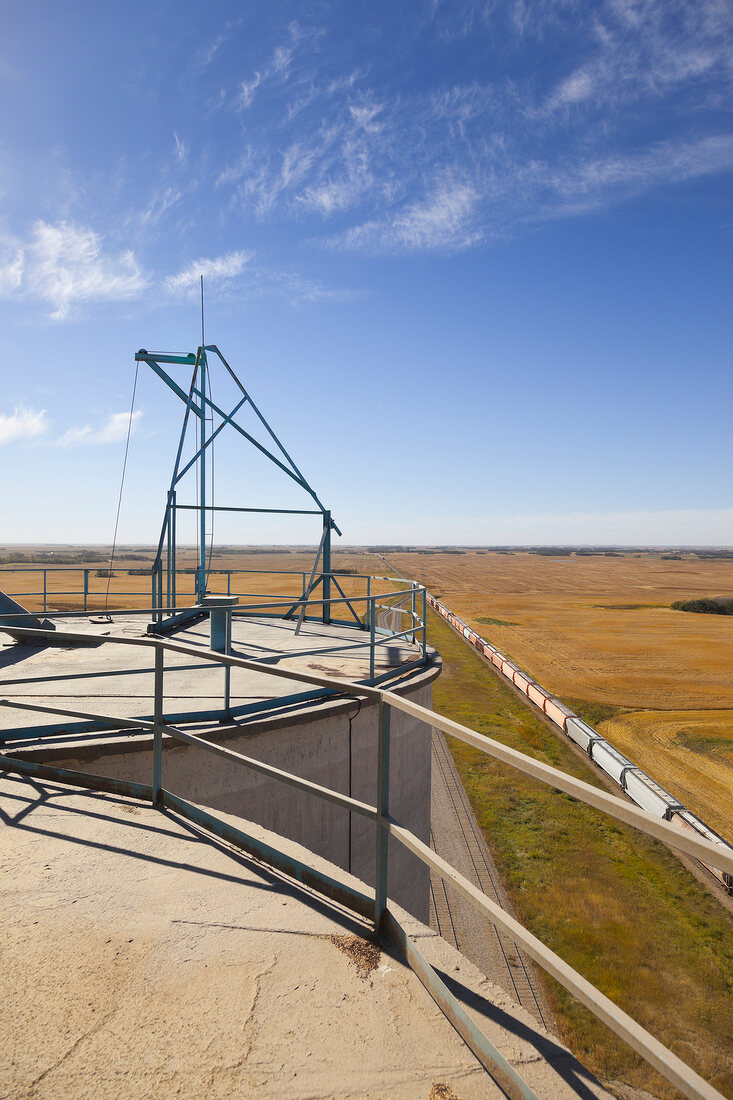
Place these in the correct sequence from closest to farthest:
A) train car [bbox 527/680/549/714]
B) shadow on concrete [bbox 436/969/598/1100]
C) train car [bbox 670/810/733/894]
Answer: shadow on concrete [bbox 436/969/598/1100] < train car [bbox 670/810/733/894] < train car [bbox 527/680/549/714]

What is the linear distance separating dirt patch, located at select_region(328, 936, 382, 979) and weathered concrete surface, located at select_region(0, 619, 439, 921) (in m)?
2.58

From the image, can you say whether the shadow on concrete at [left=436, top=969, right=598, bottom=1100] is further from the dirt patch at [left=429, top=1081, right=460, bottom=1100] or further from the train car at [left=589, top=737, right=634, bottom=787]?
the train car at [left=589, top=737, right=634, bottom=787]

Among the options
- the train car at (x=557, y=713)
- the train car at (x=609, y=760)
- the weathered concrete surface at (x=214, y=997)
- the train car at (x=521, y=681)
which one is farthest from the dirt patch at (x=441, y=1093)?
the train car at (x=521, y=681)

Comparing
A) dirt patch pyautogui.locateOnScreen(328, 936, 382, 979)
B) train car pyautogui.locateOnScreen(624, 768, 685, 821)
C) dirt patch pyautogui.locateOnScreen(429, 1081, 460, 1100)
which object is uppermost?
dirt patch pyautogui.locateOnScreen(429, 1081, 460, 1100)

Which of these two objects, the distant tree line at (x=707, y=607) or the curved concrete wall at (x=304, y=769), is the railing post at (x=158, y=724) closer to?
the curved concrete wall at (x=304, y=769)

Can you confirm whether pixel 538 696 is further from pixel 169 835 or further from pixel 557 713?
pixel 169 835

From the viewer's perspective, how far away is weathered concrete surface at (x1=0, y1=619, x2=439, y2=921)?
5445mm

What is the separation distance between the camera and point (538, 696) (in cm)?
3023

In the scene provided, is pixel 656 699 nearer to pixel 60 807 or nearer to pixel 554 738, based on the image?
pixel 554 738

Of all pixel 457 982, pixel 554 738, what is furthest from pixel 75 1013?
pixel 554 738

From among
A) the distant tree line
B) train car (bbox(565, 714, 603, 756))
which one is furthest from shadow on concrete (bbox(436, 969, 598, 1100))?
the distant tree line

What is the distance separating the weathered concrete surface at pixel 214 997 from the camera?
2.03 metres

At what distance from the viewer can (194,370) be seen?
13.2 m

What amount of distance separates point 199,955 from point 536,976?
12.7 m
